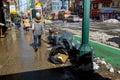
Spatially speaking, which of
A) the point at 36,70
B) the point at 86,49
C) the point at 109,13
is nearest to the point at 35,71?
the point at 36,70

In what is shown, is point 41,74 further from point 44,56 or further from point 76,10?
point 76,10

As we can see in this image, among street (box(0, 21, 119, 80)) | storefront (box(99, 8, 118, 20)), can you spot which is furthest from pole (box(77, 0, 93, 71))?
storefront (box(99, 8, 118, 20))

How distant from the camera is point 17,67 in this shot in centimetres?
875

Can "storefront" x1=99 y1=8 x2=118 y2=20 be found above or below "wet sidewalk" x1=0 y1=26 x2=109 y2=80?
above

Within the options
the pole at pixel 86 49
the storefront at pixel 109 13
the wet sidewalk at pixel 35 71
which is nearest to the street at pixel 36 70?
the wet sidewalk at pixel 35 71

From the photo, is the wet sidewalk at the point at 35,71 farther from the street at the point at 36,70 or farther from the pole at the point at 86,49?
the pole at the point at 86,49

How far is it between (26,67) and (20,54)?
2.87 m

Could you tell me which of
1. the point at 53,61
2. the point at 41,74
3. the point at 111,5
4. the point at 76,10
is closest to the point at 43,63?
the point at 53,61

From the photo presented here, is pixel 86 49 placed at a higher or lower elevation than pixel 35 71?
higher

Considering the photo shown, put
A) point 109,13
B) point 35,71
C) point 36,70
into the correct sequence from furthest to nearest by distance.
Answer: point 109,13 → point 36,70 → point 35,71

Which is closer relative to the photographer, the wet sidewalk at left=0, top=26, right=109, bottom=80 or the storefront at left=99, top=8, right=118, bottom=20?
the wet sidewalk at left=0, top=26, right=109, bottom=80

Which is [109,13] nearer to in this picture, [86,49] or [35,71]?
[86,49]

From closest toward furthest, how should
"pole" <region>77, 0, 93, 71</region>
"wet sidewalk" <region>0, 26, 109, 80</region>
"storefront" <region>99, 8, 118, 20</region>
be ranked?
"wet sidewalk" <region>0, 26, 109, 80</region>, "pole" <region>77, 0, 93, 71</region>, "storefront" <region>99, 8, 118, 20</region>

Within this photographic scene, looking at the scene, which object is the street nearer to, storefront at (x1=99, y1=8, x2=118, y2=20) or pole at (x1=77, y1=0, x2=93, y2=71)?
pole at (x1=77, y1=0, x2=93, y2=71)
